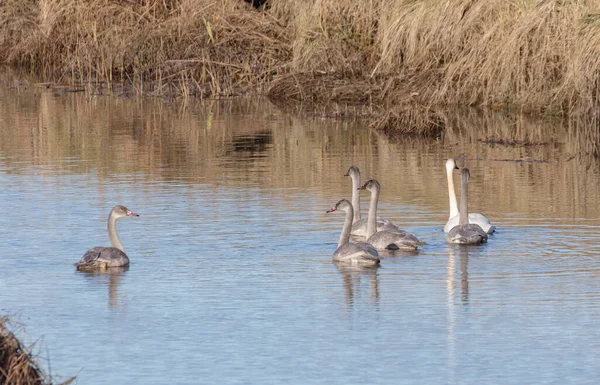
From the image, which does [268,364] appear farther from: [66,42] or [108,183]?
[66,42]

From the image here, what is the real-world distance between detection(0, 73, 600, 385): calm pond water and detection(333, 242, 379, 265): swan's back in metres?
0.20

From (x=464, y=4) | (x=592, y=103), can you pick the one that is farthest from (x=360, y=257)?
(x=464, y=4)

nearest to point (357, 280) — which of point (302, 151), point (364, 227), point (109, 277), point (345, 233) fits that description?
point (345, 233)

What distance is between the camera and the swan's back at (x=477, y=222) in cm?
1410

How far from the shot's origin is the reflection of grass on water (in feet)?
24.0

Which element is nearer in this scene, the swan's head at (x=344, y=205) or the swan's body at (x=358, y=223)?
the swan's head at (x=344, y=205)

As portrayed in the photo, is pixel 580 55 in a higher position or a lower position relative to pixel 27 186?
higher

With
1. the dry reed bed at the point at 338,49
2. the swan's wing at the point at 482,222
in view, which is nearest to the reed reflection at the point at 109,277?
the swan's wing at the point at 482,222

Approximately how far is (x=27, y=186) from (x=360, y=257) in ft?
22.6

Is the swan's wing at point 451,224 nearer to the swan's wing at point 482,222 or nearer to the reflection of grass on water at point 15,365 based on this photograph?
the swan's wing at point 482,222

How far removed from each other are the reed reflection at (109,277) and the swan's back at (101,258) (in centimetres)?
5

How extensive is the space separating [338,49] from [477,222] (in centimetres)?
1817

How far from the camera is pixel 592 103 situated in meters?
23.8

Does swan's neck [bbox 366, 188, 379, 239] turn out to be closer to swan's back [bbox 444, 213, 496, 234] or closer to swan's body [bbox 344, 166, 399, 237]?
swan's body [bbox 344, 166, 399, 237]
